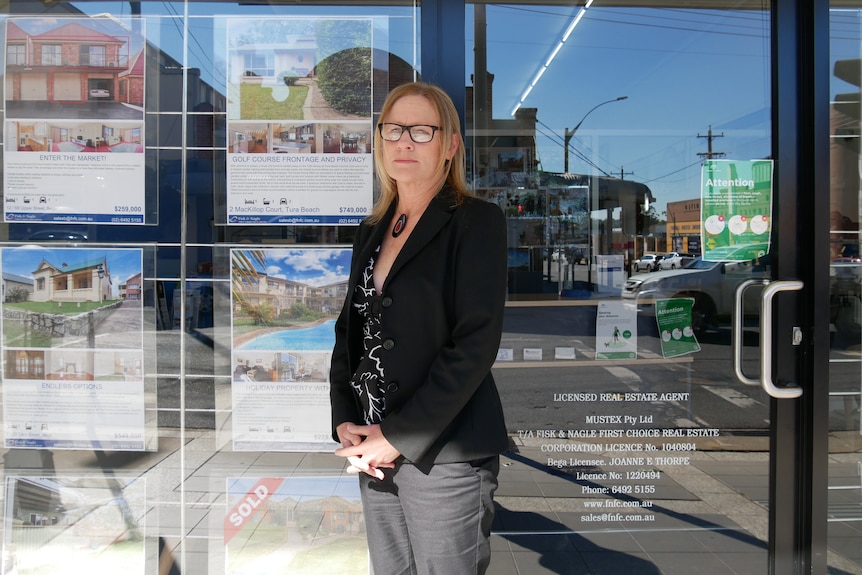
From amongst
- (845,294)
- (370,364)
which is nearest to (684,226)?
(845,294)

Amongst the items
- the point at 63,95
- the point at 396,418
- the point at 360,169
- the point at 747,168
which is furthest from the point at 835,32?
the point at 63,95

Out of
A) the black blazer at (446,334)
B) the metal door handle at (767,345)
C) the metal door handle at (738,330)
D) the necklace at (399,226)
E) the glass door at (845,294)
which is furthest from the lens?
the glass door at (845,294)

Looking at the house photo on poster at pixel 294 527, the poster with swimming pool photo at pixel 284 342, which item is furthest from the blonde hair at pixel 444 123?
the house photo on poster at pixel 294 527

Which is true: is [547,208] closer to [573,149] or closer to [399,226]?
[573,149]

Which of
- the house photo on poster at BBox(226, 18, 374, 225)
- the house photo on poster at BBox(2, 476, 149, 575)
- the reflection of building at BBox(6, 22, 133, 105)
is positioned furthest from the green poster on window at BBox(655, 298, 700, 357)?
the reflection of building at BBox(6, 22, 133, 105)

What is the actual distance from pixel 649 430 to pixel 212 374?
1838 millimetres

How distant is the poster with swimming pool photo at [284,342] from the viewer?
101 inches

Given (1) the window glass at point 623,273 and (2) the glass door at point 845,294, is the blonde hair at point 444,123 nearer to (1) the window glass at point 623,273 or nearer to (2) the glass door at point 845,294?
(1) the window glass at point 623,273

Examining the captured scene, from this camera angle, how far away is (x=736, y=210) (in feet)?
8.84

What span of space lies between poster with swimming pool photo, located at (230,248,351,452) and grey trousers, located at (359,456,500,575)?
2.94ft

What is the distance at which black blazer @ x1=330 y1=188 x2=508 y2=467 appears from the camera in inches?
61.9

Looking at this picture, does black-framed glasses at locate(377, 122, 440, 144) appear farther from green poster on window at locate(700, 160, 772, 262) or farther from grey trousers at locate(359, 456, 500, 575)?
green poster on window at locate(700, 160, 772, 262)

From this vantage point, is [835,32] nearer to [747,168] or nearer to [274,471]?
[747,168]

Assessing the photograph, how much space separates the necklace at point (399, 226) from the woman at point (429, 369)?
0.02 metres
